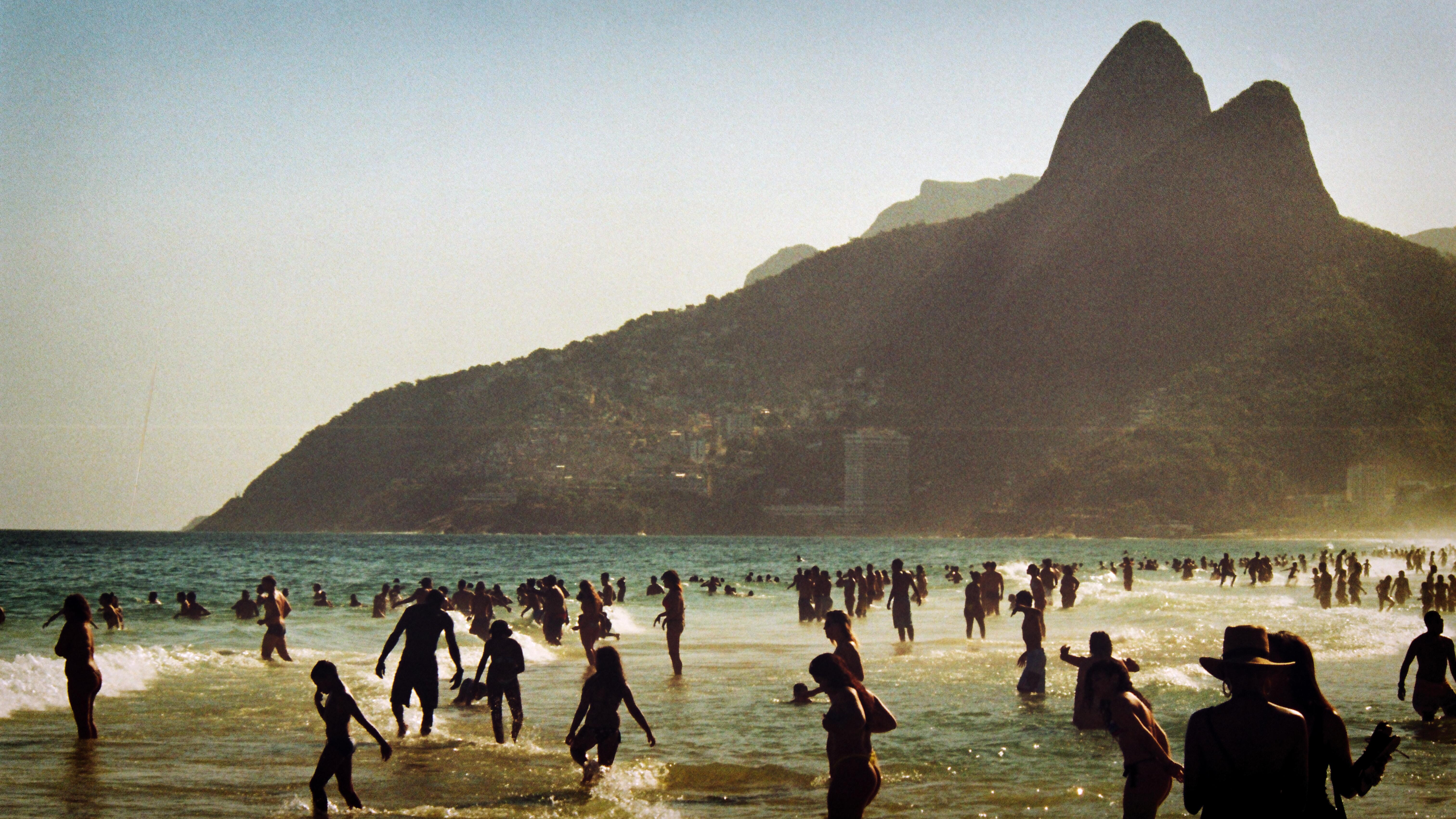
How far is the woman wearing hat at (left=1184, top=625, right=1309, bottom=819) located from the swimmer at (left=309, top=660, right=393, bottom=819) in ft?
20.3

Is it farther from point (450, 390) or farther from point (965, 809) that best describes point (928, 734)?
point (450, 390)

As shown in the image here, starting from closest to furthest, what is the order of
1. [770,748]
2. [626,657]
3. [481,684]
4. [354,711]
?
[354,711], [770,748], [481,684], [626,657]

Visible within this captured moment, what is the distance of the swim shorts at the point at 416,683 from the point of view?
40.3 feet

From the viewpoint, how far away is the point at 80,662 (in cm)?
1234

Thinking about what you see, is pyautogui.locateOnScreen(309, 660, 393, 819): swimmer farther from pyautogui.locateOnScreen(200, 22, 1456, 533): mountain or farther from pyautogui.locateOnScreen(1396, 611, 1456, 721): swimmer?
pyautogui.locateOnScreen(200, 22, 1456, 533): mountain

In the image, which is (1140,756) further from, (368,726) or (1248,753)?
(368,726)

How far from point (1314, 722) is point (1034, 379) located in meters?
140

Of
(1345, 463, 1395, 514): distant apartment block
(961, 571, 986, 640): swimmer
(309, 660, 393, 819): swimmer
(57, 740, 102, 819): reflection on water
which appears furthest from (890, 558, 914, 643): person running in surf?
(1345, 463, 1395, 514): distant apartment block

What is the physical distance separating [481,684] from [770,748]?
172 inches

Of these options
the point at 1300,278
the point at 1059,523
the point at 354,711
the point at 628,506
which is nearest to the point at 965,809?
the point at 354,711

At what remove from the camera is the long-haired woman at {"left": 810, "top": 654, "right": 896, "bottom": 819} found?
6840 millimetres

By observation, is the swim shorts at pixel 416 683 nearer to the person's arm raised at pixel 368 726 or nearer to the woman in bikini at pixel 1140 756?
the person's arm raised at pixel 368 726

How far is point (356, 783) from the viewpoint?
10.6 m

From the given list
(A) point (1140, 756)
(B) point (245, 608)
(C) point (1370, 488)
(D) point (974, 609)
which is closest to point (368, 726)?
(A) point (1140, 756)
